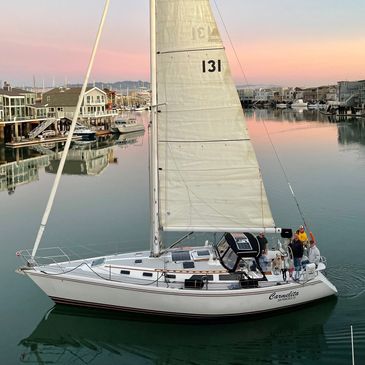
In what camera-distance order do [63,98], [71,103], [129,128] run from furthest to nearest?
[129,128] → [63,98] → [71,103]

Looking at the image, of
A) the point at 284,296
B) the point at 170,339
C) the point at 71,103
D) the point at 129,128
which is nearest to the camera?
the point at 170,339

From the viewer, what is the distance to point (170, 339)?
13.2 meters

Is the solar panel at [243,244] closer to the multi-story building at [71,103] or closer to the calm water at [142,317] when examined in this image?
the calm water at [142,317]

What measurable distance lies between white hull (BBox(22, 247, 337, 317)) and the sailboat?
31 millimetres

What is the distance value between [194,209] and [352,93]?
5809 inches

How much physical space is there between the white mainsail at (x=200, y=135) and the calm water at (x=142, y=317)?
3262 millimetres

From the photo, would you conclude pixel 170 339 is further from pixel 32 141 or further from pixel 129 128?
pixel 129 128

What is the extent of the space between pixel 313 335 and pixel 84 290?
673 centimetres

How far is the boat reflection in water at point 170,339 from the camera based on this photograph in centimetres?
1248

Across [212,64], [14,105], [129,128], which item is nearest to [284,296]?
[212,64]

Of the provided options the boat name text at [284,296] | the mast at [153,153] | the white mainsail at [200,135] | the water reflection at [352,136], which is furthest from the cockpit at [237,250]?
the water reflection at [352,136]

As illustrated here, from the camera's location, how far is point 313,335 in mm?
13367

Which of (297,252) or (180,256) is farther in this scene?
(180,256)

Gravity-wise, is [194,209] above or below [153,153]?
below
